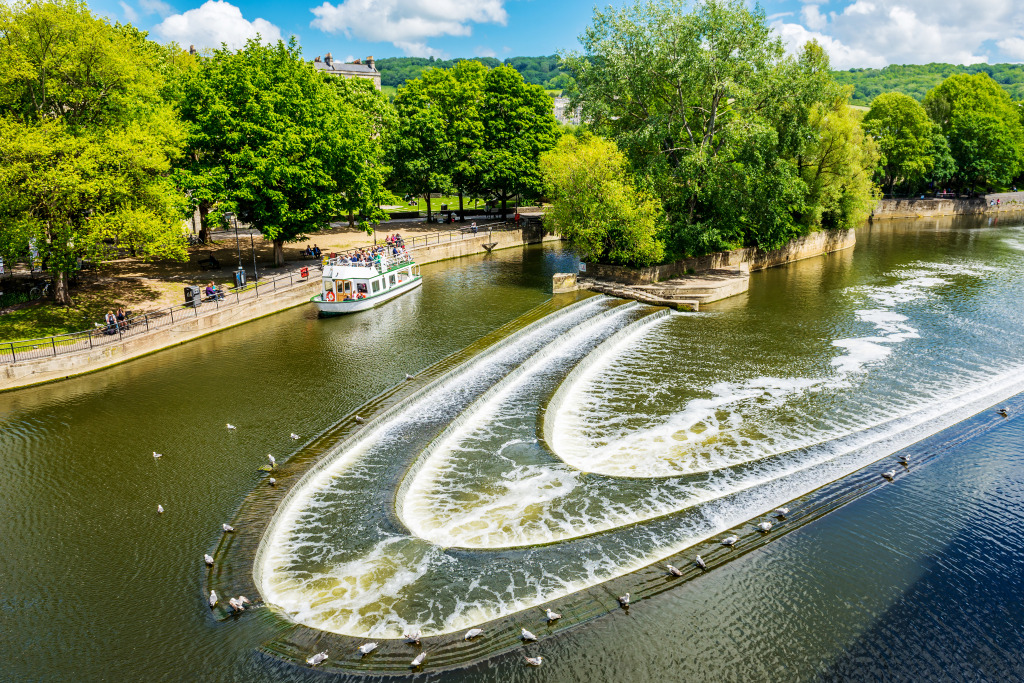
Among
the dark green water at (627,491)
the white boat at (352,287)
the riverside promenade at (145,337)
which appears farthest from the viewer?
the white boat at (352,287)

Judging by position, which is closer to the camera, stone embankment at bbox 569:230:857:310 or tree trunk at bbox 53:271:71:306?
tree trunk at bbox 53:271:71:306

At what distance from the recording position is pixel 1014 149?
9756 cm

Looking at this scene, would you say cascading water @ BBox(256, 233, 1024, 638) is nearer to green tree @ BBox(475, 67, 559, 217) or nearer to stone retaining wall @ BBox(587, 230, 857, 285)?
stone retaining wall @ BBox(587, 230, 857, 285)

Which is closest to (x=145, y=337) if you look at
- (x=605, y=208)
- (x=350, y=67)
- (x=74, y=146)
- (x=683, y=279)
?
(x=74, y=146)

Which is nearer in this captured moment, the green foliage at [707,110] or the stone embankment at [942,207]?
the green foliage at [707,110]

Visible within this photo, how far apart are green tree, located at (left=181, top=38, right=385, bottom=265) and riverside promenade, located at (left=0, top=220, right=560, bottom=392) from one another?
489 centimetres

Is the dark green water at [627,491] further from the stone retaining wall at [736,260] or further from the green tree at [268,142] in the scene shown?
the green tree at [268,142]

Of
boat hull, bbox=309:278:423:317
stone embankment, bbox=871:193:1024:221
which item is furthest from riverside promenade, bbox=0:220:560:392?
stone embankment, bbox=871:193:1024:221

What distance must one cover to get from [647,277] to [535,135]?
96.6 ft

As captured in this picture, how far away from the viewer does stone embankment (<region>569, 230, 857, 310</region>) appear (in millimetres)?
44438

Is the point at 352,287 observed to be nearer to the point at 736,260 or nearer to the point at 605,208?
the point at 605,208

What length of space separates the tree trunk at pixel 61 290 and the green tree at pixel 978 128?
116 meters

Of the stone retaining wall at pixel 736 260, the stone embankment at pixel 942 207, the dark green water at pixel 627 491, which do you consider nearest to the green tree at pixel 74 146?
the dark green water at pixel 627 491

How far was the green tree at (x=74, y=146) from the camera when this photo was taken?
1261 inches
